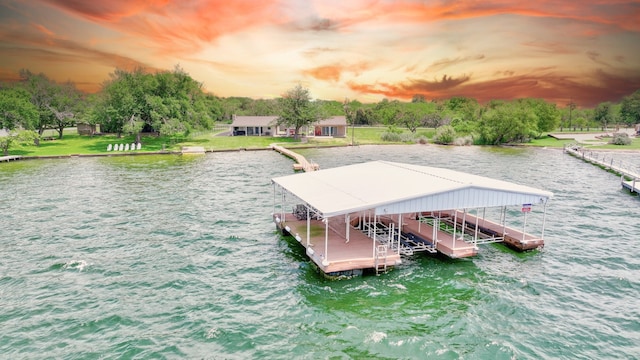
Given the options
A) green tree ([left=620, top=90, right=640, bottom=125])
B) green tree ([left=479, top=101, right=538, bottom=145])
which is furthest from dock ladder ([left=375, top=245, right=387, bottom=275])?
green tree ([left=620, top=90, right=640, bottom=125])

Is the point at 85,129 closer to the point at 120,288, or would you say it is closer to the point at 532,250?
the point at 120,288

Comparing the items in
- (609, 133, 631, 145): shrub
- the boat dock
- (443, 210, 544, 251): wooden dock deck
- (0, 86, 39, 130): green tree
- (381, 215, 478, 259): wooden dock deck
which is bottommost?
(443, 210, 544, 251): wooden dock deck

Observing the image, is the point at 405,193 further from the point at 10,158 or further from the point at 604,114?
the point at 604,114

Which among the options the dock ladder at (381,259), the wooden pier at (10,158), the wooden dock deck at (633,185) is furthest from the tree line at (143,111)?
the dock ladder at (381,259)

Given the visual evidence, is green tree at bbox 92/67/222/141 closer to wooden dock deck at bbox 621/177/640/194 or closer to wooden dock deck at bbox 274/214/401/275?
wooden dock deck at bbox 274/214/401/275

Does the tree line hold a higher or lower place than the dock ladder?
higher

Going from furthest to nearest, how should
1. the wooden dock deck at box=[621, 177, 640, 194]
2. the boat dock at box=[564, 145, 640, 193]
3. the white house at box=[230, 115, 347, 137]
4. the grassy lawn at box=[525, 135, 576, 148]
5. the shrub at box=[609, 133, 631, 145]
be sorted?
the white house at box=[230, 115, 347, 137]
the grassy lawn at box=[525, 135, 576, 148]
the shrub at box=[609, 133, 631, 145]
the boat dock at box=[564, 145, 640, 193]
the wooden dock deck at box=[621, 177, 640, 194]

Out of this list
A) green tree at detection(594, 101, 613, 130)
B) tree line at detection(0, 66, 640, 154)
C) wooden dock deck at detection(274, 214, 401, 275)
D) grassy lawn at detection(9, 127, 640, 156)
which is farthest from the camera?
green tree at detection(594, 101, 613, 130)
